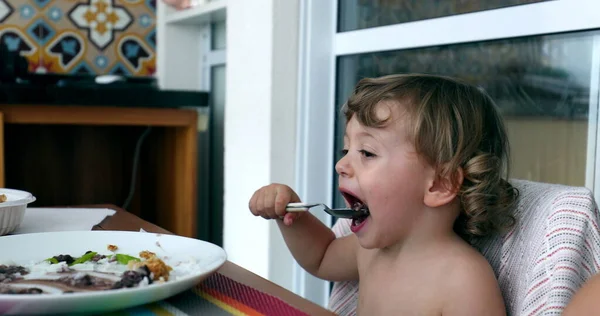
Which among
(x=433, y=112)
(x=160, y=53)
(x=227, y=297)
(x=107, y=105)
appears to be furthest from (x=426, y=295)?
(x=160, y=53)

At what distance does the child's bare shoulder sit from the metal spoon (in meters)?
0.15

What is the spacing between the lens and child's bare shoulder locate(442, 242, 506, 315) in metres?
0.91

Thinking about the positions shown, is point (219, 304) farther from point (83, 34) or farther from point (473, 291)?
point (83, 34)

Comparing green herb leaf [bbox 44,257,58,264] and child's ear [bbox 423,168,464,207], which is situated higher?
child's ear [bbox 423,168,464,207]

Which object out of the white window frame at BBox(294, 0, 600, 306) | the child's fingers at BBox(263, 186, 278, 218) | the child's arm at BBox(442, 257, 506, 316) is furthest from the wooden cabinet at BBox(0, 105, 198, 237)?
the child's arm at BBox(442, 257, 506, 316)

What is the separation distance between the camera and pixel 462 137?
0.99 m

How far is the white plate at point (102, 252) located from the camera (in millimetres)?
571

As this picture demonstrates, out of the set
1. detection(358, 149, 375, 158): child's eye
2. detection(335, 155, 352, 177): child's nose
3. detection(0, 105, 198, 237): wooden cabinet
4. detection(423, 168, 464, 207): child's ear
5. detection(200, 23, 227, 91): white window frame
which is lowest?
detection(0, 105, 198, 237): wooden cabinet

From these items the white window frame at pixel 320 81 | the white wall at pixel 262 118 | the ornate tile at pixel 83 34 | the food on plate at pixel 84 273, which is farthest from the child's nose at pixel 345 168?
the ornate tile at pixel 83 34

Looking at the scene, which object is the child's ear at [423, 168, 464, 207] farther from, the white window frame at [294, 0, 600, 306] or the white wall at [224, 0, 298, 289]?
the white wall at [224, 0, 298, 289]

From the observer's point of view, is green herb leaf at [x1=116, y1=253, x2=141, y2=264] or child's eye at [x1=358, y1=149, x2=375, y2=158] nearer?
green herb leaf at [x1=116, y1=253, x2=141, y2=264]

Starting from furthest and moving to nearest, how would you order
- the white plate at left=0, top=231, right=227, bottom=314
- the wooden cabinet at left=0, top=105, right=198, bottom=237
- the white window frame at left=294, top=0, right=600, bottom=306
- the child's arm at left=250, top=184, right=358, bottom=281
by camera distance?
the wooden cabinet at left=0, top=105, right=198, bottom=237, the white window frame at left=294, top=0, right=600, bottom=306, the child's arm at left=250, top=184, right=358, bottom=281, the white plate at left=0, top=231, right=227, bottom=314

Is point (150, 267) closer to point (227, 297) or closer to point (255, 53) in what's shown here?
point (227, 297)

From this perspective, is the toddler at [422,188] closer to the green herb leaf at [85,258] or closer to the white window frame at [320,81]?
the green herb leaf at [85,258]
